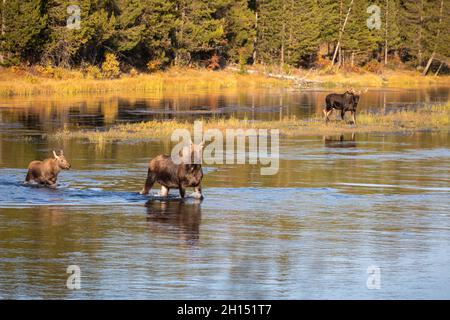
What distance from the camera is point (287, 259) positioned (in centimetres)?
1491

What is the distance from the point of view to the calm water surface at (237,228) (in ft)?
43.6

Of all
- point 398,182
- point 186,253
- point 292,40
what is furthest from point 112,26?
point 186,253

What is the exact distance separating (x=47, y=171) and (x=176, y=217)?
178 inches

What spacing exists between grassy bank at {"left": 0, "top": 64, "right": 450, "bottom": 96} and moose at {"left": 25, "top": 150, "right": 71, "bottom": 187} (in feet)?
128

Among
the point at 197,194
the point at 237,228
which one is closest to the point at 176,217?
the point at 237,228

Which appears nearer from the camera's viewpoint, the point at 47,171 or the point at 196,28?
the point at 47,171

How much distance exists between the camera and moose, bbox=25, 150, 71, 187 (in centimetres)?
2181

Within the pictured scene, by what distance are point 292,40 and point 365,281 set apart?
86.0m

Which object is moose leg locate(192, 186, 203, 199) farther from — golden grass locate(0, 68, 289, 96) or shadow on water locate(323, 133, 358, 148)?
golden grass locate(0, 68, 289, 96)

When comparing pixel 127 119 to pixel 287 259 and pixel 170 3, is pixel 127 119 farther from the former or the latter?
pixel 170 3

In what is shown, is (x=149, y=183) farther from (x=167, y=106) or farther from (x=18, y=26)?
(x=18, y=26)

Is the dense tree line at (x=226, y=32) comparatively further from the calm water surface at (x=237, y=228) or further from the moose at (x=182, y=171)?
the moose at (x=182, y=171)

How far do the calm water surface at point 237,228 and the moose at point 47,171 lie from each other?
0.91 ft

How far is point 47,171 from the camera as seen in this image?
71.5 feet
